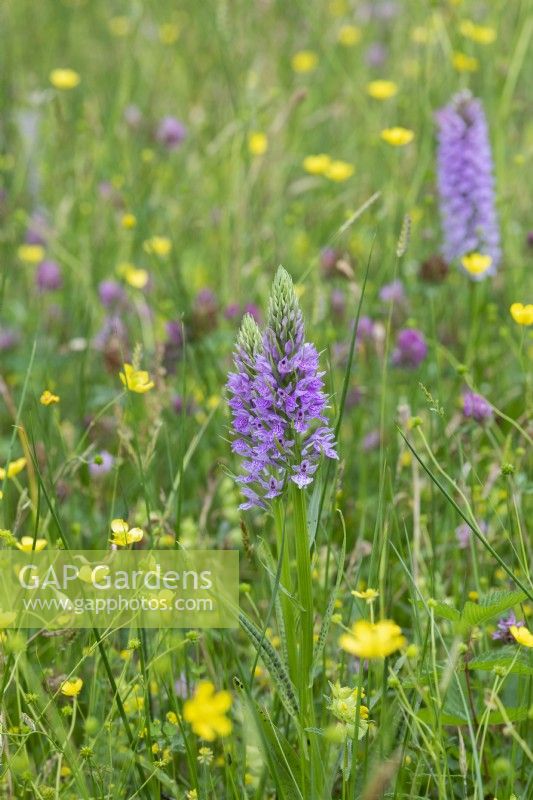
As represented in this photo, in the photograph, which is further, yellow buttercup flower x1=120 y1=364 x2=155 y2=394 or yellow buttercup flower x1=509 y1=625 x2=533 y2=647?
yellow buttercup flower x1=120 y1=364 x2=155 y2=394

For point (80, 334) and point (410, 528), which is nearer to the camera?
point (410, 528)

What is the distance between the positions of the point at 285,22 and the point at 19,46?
1329mm

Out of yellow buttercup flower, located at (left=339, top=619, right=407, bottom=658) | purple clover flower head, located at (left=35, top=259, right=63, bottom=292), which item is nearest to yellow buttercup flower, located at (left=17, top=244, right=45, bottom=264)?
purple clover flower head, located at (left=35, top=259, right=63, bottom=292)

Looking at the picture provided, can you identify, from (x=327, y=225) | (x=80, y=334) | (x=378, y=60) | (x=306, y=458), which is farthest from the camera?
(x=378, y=60)

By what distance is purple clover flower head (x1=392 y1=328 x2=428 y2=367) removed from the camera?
2.39 meters

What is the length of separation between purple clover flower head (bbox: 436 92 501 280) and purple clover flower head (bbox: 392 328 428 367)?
369mm

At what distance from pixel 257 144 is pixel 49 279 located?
82cm

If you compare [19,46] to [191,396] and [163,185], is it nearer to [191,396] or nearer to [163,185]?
[163,185]

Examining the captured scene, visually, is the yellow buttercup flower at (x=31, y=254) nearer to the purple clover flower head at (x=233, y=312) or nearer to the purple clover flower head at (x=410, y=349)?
the purple clover flower head at (x=233, y=312)

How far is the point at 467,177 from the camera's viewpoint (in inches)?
104

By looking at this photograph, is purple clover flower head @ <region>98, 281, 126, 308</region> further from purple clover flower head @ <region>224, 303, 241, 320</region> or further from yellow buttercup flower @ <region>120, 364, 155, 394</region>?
yellow buttercup flower @ <region>120, 364, 155, 394</region>

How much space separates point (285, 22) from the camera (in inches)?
195

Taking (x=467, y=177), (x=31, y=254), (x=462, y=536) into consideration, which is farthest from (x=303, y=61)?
(x=462, y=536)

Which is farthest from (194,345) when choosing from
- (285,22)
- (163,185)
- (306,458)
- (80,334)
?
(285,22)
